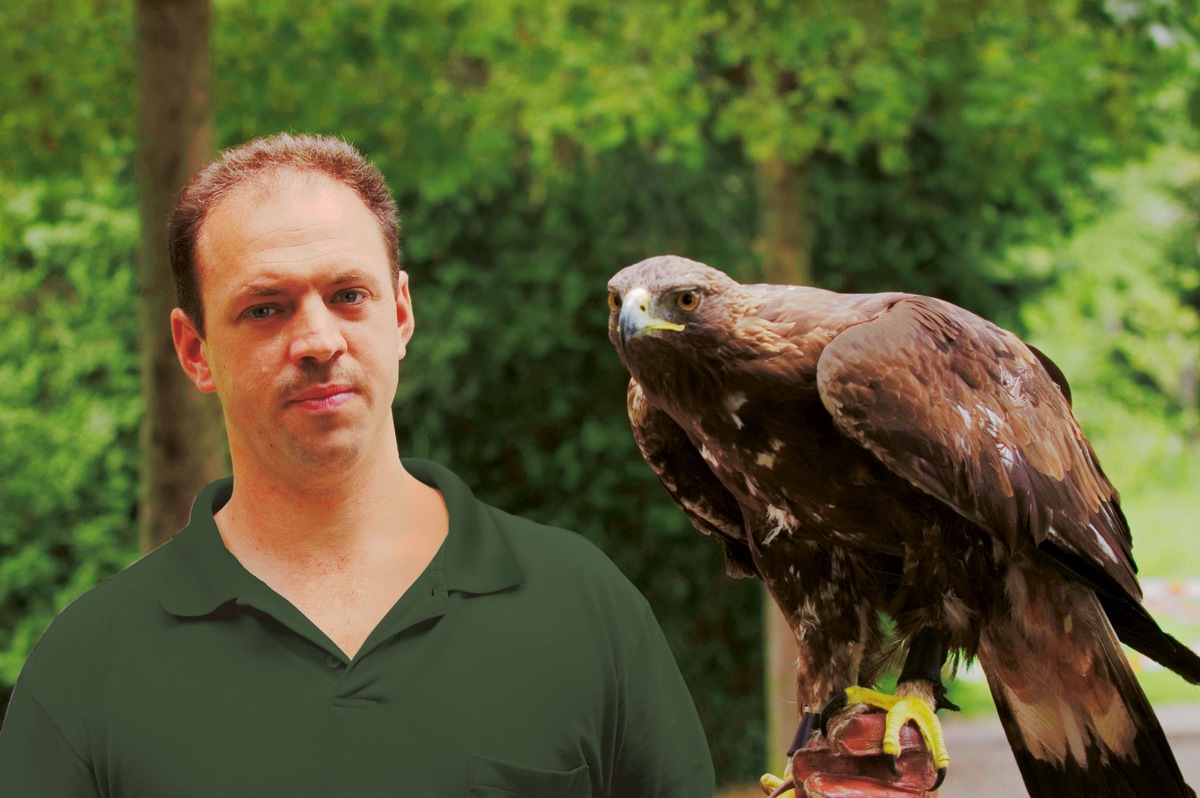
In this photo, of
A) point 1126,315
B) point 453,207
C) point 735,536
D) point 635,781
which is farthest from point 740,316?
point 1126,315

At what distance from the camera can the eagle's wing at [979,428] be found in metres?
1.86

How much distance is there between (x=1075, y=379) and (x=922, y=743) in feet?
24.7

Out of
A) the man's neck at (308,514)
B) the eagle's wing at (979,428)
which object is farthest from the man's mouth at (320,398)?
the eagle's wing at (979,428)

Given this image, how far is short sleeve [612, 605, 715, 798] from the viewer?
194cm

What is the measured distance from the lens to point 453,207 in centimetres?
589

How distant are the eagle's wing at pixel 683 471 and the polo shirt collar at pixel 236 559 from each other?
0.36 meters

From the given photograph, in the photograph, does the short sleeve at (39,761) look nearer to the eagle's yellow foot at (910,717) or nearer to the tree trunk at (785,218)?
the eagle's yellow foot at (910,717)

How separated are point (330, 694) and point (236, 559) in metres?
0.27

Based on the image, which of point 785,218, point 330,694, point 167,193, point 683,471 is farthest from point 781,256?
point 330,694

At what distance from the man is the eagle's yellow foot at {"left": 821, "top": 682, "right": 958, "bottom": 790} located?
38 cm

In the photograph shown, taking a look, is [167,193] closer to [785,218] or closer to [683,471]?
[683,471]

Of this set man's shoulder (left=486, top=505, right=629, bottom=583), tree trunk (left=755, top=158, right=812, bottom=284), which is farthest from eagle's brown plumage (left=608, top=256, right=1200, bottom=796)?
tree trunk (left=755, top=158, right=812, bottom=284)

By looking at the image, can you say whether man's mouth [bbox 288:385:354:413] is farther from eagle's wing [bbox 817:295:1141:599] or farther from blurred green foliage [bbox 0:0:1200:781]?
blurred green foliage [bbox 0:0:1200:781]

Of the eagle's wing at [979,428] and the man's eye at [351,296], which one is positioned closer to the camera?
the man's eye at [351,296]
